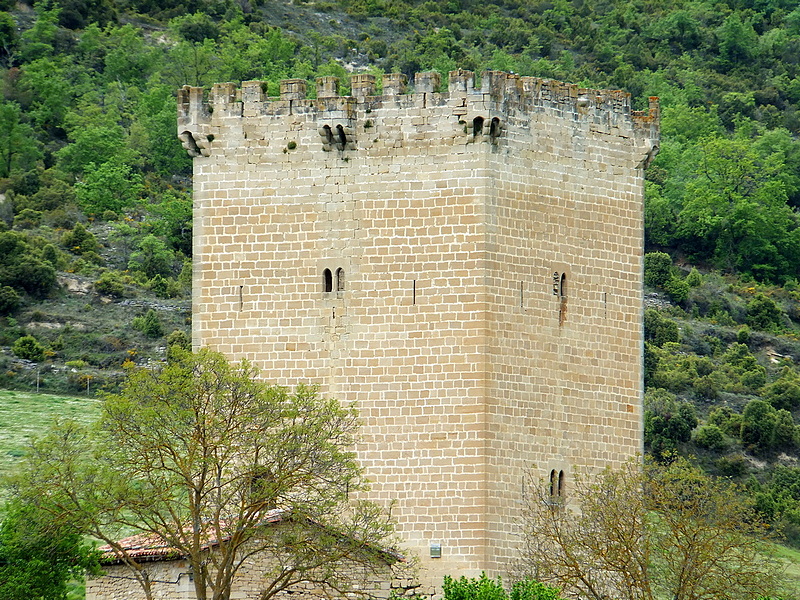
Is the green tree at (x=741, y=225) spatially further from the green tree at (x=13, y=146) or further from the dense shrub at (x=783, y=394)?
the green tree at (x=13, y=146)

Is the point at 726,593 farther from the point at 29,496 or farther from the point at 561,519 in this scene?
the point at 29,496

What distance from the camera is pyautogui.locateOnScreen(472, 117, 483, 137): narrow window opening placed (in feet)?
126

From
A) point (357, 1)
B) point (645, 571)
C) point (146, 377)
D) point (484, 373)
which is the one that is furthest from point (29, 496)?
point (357, 1)

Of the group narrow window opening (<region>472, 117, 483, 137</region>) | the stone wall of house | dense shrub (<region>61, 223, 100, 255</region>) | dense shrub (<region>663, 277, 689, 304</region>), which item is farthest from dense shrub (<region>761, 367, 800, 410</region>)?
the stone wall of house

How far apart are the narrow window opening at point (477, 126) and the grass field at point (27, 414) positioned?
82.7 feet

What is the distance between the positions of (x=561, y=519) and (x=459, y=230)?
217 inches

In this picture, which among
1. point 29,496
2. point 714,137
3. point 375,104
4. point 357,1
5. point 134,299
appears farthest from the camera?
point 357,1

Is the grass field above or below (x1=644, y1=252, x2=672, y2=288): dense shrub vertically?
below

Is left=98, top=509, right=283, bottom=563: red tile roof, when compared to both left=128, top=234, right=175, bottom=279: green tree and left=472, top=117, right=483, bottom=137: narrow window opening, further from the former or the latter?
left=128, top=234, right=175, bottom=279: green tree

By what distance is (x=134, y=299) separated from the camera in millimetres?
94688

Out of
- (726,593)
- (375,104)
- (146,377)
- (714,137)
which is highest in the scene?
(714,137)

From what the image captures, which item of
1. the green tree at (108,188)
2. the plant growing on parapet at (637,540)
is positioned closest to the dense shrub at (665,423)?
the plant growing on parapet at (637,540)

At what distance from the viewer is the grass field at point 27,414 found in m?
63.5

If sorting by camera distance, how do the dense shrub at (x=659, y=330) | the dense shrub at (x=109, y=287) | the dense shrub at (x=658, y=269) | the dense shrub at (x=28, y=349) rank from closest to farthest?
the dense shrub at (x=28, y=349), the dense shrub at (x=659, y=330), the dense shrub at (x=109, y=287), the dense shrub at (x=658, y=269)
